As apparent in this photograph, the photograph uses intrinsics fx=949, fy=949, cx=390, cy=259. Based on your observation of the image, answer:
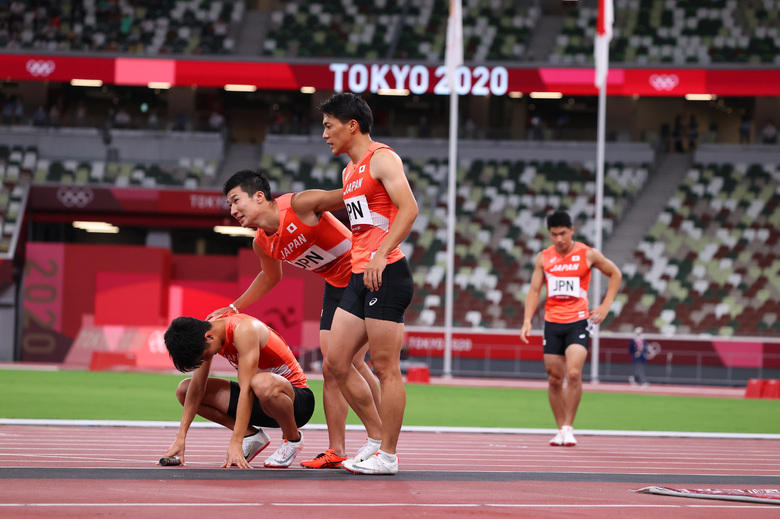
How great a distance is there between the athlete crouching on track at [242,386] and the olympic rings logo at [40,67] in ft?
95.0

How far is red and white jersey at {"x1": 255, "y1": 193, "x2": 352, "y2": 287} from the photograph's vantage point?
6305mm

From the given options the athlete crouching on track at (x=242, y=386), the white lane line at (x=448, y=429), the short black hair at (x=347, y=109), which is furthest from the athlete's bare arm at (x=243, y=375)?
the white lane line at (x=448, y=429)

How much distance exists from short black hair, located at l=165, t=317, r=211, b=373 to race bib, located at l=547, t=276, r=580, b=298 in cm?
494

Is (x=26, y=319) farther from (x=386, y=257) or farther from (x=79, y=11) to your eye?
(x=386, y=257)

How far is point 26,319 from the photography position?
27.0 metres

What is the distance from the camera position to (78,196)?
28.7 m

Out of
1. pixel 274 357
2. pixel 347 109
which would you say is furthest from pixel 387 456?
pixel 347 109

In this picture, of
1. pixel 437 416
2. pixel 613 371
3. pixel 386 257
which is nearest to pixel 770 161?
pixel 613 371

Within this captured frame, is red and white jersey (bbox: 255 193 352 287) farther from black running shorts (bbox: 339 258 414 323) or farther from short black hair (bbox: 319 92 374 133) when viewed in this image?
short black hair (bbox: 319 92 374 133)

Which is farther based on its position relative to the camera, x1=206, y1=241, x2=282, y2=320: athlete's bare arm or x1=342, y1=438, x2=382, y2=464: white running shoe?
x1=206, y1=241, x2=282, y2=320: athlete's bare arm

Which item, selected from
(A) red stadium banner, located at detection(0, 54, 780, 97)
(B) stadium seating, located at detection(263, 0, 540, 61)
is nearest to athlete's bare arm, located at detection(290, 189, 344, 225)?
(A) red stadium banner, located at detection(0, 54, 780, 97)

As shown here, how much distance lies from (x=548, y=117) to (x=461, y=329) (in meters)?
13.3

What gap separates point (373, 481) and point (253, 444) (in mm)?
1275

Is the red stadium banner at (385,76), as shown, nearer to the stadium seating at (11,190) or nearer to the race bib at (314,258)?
the stadium seating at (11,190)
